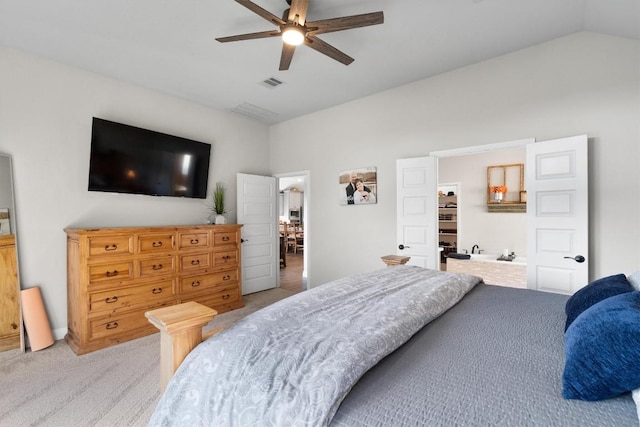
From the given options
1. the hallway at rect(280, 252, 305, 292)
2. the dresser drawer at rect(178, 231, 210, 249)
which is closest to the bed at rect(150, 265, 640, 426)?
the dresser drawer at rect(178, 231, 210, 249)

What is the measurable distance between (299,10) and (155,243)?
2.67 metres

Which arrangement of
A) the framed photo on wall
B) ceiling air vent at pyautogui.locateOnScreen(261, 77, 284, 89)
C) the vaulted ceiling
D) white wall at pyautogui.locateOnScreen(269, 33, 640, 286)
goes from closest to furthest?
the vaulted ceiling
white wall at pyautogui.locateOnScreen(269, 33, 640, 286)
ceiling air vent at pyautogui.locateOnScreen(261, 77, 284, 89)
the framed photo on wall

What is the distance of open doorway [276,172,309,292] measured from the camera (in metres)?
5.07

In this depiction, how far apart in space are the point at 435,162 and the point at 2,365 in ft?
15.1

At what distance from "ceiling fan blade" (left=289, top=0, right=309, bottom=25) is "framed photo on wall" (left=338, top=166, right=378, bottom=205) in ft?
7.60

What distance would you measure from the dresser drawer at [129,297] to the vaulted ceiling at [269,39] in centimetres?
238

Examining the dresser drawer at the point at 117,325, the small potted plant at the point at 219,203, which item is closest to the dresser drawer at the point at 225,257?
the small potted plant at the point at 219,203

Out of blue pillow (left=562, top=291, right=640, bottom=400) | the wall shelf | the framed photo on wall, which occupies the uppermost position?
the framed photo on wall

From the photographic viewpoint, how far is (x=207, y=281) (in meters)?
3.70

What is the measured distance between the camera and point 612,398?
824 mm

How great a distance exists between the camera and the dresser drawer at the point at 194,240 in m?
3.47

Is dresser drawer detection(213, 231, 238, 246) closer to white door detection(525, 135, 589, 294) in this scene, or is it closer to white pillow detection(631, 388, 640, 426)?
white door detection(525, 135, 589, 294)

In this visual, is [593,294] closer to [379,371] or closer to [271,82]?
[379,371]

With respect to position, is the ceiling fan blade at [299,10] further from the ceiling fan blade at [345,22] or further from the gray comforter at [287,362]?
the gray comforter at [287,362]
